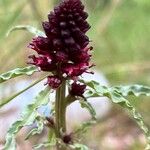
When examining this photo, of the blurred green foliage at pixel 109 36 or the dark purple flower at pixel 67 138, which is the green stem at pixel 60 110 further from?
the blurred green foliage at pixel 109 36

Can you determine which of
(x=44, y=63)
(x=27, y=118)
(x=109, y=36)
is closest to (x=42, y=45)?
(x=44, y=63)

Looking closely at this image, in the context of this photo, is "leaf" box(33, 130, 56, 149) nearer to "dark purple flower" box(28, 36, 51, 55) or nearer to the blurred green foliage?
"dark purple flower" box(28, 36, 51, 55)

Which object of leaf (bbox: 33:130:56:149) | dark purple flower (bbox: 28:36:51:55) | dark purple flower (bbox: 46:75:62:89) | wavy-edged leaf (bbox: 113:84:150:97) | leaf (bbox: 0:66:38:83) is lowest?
leaf (bbox: 33:130:56:149)

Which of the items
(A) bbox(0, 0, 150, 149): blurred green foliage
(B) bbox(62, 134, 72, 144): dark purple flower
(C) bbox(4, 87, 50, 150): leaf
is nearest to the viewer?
(C) bbox(4, 87, 50, 150): leaf

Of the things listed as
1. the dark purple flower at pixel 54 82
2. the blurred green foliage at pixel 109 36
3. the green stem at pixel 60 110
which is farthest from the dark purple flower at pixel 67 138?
the blurred green foliage at pixel 109 36

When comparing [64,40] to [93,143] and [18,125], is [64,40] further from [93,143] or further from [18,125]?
[93,143]

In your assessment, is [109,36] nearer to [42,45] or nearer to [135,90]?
[135,90]

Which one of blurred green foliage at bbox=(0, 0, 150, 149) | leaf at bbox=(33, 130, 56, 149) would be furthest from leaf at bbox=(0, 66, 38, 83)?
blurred green foliage at bbox=(0, 0, 150, 149)
